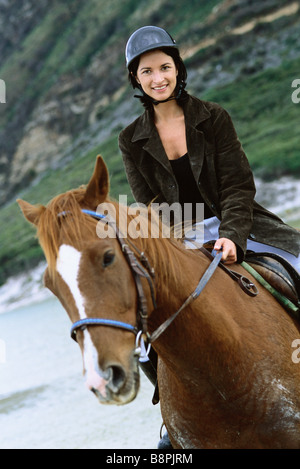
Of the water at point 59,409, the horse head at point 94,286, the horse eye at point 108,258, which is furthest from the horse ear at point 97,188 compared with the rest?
the water at point 59,409

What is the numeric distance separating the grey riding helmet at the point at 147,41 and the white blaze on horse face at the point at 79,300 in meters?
1.63

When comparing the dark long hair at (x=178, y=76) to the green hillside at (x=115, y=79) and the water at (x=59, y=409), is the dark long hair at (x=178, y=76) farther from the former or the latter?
the green hillside at (x=115, y=79)

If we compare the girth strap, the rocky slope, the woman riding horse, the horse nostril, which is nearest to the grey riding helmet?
the woman riding horse

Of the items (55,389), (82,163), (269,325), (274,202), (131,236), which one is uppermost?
(131,236)

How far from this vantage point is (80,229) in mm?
2457

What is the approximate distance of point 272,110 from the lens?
5059 cm

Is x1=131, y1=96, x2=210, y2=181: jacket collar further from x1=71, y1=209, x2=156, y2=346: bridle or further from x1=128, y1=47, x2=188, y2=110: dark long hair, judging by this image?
x1=71, y1=209, x2=156, y2=346: bridle

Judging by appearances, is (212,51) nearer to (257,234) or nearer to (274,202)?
(274,202)

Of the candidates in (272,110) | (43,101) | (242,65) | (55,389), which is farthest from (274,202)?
(43,101)

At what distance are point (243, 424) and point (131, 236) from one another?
1.20m

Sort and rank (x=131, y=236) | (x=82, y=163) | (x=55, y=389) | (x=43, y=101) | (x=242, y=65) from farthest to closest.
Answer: (x=43, y=101) < (x=82, y=163) < (x=242, y=65) < (x=55, y=389) < (x=131, y=236)

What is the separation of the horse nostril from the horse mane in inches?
21.3

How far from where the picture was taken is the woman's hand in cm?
326

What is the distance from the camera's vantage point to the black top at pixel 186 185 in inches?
145
